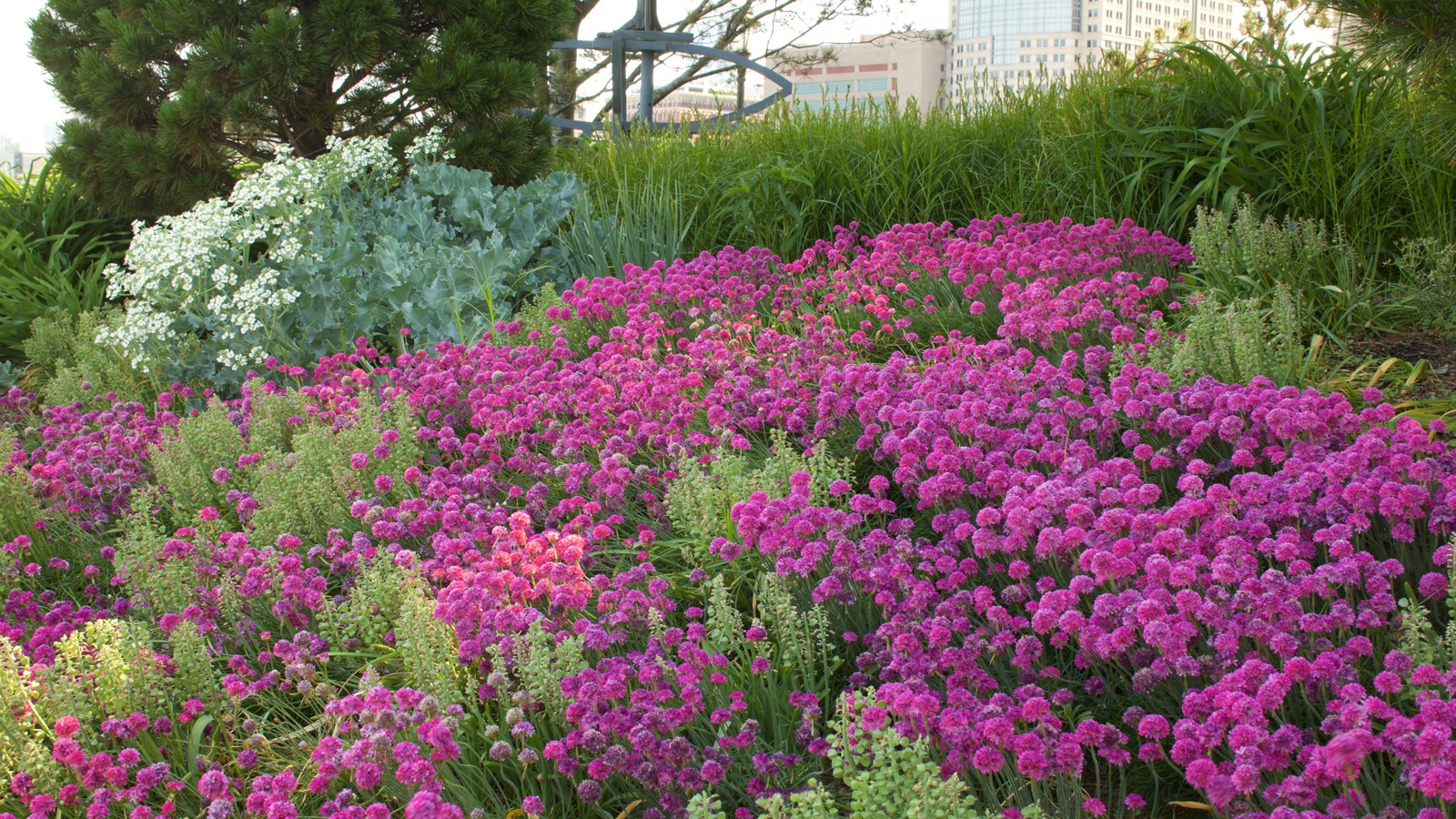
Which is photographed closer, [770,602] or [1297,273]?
[770,602]

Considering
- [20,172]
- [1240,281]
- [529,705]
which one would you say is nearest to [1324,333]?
[1240,281]

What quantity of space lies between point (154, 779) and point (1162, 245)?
4955 mm

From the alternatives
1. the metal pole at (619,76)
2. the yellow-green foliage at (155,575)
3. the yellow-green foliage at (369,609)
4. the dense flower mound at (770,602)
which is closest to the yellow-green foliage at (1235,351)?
the dense flower mound at (770,602)

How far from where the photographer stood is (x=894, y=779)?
6.58 ft

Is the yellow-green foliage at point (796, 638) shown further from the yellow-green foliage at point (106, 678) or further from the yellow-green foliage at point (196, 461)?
the yellow-green foliage at point (196, 461)

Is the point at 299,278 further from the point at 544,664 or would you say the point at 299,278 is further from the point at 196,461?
the point at 544,664

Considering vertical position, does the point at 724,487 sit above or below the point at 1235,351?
below

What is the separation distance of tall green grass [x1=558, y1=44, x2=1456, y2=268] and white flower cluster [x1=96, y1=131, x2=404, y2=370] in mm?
2350

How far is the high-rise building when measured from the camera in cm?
806

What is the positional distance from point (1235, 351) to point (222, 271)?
523 cm

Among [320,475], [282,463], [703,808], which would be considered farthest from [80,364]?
[703,808]

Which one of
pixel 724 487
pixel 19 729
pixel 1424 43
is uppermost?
pixel 1424 43

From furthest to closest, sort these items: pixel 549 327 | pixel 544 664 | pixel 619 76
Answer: pixel 619 76, pixel 549 327, pixel 544 664

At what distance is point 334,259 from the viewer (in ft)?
21.3
